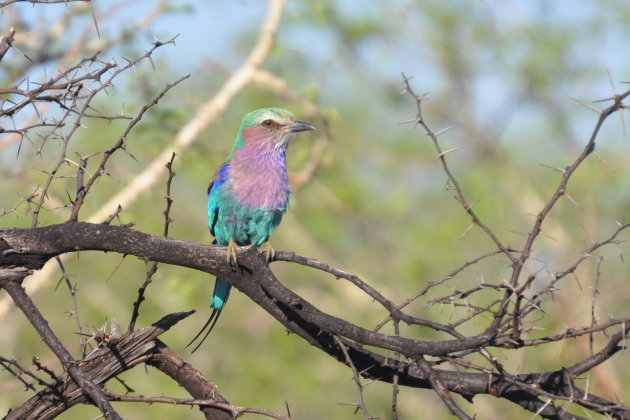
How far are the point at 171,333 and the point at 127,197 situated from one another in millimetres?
9337

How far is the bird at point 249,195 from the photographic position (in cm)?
482

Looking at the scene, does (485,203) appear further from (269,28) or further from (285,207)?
(285,207)

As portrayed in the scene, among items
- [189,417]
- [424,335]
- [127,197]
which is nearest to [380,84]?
[424,335]

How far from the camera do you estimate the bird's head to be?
17.3ft

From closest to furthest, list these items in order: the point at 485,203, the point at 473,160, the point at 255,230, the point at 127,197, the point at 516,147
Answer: the point at 255,230 → the point at 127,197 → the point at 485,203 → the point at 473,160 → the point at 516,147

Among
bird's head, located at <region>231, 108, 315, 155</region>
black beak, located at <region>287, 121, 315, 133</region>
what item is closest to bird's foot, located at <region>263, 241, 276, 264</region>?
bird's head, located at <region>231, 108, 315, 155</region>

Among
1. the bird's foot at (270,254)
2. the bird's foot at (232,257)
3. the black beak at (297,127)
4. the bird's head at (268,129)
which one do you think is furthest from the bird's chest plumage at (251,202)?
the bird's foot at (232,257)

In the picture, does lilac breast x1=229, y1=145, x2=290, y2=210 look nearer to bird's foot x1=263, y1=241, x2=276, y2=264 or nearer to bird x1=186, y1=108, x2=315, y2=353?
bird x1=186, y1=108, x2=315, y2=353

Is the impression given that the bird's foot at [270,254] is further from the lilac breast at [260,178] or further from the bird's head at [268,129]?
the bird's head at [268,129]

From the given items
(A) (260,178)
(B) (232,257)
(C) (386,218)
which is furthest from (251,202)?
(C) (386,218)

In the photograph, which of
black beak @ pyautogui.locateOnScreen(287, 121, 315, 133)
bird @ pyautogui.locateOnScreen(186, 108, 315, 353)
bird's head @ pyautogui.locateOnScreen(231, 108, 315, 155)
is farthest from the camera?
black beak @ pyautogui.locateOnScreen(287, 121, 315, 133)

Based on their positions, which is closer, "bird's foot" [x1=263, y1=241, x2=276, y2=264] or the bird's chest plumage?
"bird's foot" [x1=263, y1=241, x2=276, y2=264]

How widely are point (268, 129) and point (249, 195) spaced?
0.69 metres

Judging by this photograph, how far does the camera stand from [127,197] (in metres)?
7.27
